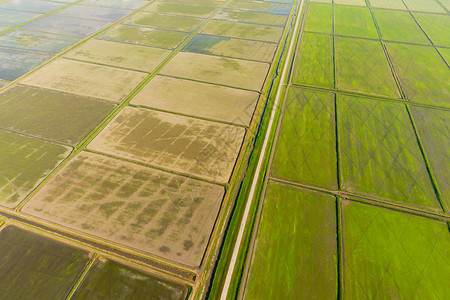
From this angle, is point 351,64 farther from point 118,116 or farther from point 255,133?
point 118,116

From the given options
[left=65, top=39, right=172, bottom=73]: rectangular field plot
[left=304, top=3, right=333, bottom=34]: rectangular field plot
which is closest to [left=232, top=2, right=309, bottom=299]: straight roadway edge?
[left=65, top=39, right=172, bottom=73]: rectangular field plot

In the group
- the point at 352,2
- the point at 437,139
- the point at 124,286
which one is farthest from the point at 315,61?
the point at 124,286

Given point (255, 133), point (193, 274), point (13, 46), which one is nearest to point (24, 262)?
point (193, 274)

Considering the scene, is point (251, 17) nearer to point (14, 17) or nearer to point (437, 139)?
point (437, 139)

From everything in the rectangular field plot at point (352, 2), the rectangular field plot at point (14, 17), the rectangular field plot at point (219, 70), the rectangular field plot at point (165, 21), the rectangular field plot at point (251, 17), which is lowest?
the rectangular field plot at point (219, 70)

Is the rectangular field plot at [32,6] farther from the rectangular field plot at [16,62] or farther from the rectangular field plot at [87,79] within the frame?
the rectangular field plot at [87,79]

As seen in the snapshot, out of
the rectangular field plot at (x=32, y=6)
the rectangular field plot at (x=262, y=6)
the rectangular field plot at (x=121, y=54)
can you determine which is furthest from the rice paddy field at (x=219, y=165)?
the rectangular field plot at (x=262, y=6)
